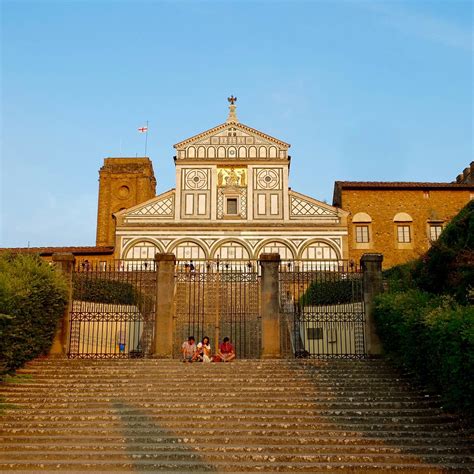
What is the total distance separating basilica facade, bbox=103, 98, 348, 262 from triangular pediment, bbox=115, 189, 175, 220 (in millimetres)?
64

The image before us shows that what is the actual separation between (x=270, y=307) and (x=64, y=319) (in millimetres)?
5476

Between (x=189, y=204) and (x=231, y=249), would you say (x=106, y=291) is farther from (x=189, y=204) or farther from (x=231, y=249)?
(x=189, y=204)

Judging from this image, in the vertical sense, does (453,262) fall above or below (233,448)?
above

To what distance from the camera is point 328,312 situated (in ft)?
59.6

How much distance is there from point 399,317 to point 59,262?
929cm

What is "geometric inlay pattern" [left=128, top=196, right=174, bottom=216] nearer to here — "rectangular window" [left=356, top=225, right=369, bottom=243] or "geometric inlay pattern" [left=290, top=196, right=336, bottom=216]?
"geometric inlay pattern" [left=290, top=196, right=336, bottom=216]

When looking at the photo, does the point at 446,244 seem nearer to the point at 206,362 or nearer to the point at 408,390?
the point at 408,390

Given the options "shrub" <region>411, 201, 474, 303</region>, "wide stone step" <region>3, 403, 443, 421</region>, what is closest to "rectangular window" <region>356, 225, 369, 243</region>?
"shrub" <region>411, 201, 474, 303</region>

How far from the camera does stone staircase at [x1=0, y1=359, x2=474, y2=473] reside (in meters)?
10.3

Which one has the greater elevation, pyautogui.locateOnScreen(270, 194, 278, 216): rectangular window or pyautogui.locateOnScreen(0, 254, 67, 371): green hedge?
pyautogui.locateOnScreen(270, 194, 278, 216): rectangular window

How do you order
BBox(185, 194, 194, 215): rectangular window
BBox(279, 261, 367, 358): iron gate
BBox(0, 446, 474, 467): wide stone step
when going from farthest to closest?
BBox(185, 194, 194, 215): rectangular window
BBox(279, 261, 367, 358): iron gate
BBox(0, 446, 474, 467): wide stone step

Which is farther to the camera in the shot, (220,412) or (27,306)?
(27,306)

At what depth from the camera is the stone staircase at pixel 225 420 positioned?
407 inches

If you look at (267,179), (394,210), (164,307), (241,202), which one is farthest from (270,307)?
(394,210)
